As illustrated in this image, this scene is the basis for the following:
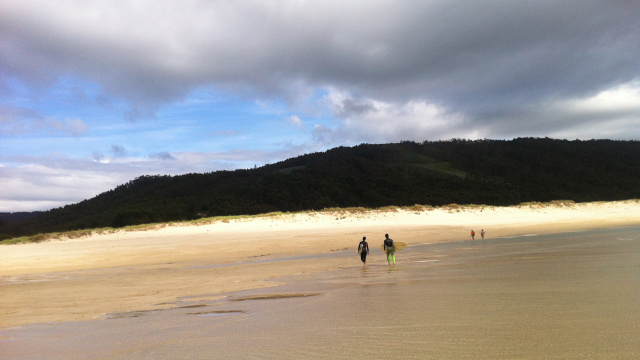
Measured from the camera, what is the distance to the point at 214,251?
27.6 metres

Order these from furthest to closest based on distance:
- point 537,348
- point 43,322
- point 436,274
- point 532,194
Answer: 1. point 532,194
2. point 436,274
3. point 43,322
4. point 537,348

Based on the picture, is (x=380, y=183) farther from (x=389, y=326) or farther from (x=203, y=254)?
(x=389, y=326)

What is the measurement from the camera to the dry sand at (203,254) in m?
11.3

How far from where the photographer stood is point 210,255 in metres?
25.9

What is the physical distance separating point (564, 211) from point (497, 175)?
4867 centimetres

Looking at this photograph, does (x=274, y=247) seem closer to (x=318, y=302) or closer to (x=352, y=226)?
(x=352, y=226)

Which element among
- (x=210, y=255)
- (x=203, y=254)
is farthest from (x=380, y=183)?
(x=210, y=255)

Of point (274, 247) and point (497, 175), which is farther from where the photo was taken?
point (497, 175)

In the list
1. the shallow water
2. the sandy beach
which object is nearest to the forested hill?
the sandy beach

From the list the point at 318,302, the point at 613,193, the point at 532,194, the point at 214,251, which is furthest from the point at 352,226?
the point at 613,193

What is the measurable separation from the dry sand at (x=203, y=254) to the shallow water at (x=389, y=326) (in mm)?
2014

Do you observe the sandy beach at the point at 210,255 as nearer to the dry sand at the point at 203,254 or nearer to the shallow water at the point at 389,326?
the dry sand at the point at 203,254

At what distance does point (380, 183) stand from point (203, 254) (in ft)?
218

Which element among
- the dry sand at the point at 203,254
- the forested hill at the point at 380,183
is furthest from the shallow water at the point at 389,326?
the forested hill at the point at 380,183
